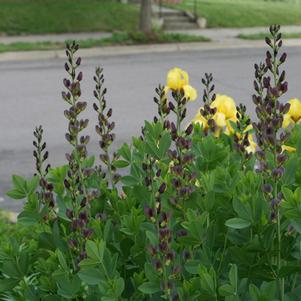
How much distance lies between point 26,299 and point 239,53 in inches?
704

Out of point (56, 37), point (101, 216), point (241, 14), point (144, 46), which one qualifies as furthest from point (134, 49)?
point (101, 216)

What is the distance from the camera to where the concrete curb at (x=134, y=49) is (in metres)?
19.3

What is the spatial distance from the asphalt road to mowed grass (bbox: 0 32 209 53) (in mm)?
1319

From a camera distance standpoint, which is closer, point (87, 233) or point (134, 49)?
point (87, 233)

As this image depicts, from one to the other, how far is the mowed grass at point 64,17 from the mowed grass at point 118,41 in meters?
1.83

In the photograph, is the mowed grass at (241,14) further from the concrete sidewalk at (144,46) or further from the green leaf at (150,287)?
the green leaf at (150,287)

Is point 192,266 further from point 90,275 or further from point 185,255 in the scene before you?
Answer: point 90,275

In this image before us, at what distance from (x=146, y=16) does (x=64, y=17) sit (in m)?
3.04

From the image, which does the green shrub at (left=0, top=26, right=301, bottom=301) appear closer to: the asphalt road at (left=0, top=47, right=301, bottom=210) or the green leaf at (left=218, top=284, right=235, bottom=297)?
the green leaf at (left=218, top=284, right=235, bottom=297)

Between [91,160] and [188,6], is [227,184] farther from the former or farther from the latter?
[188,6]

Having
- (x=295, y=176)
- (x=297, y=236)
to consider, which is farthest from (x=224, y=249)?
(x=295, y=176)

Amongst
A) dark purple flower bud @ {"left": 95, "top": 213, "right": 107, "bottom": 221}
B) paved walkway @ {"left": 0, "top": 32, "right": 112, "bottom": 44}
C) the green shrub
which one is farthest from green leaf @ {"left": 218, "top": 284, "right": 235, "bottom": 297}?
paved walkway @ {"left": 0, "top": 32, "right": 112, "bottom": 44}

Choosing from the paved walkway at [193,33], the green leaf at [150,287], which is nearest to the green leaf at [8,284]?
the green leaf at [150,287]

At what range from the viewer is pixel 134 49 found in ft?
65.6
